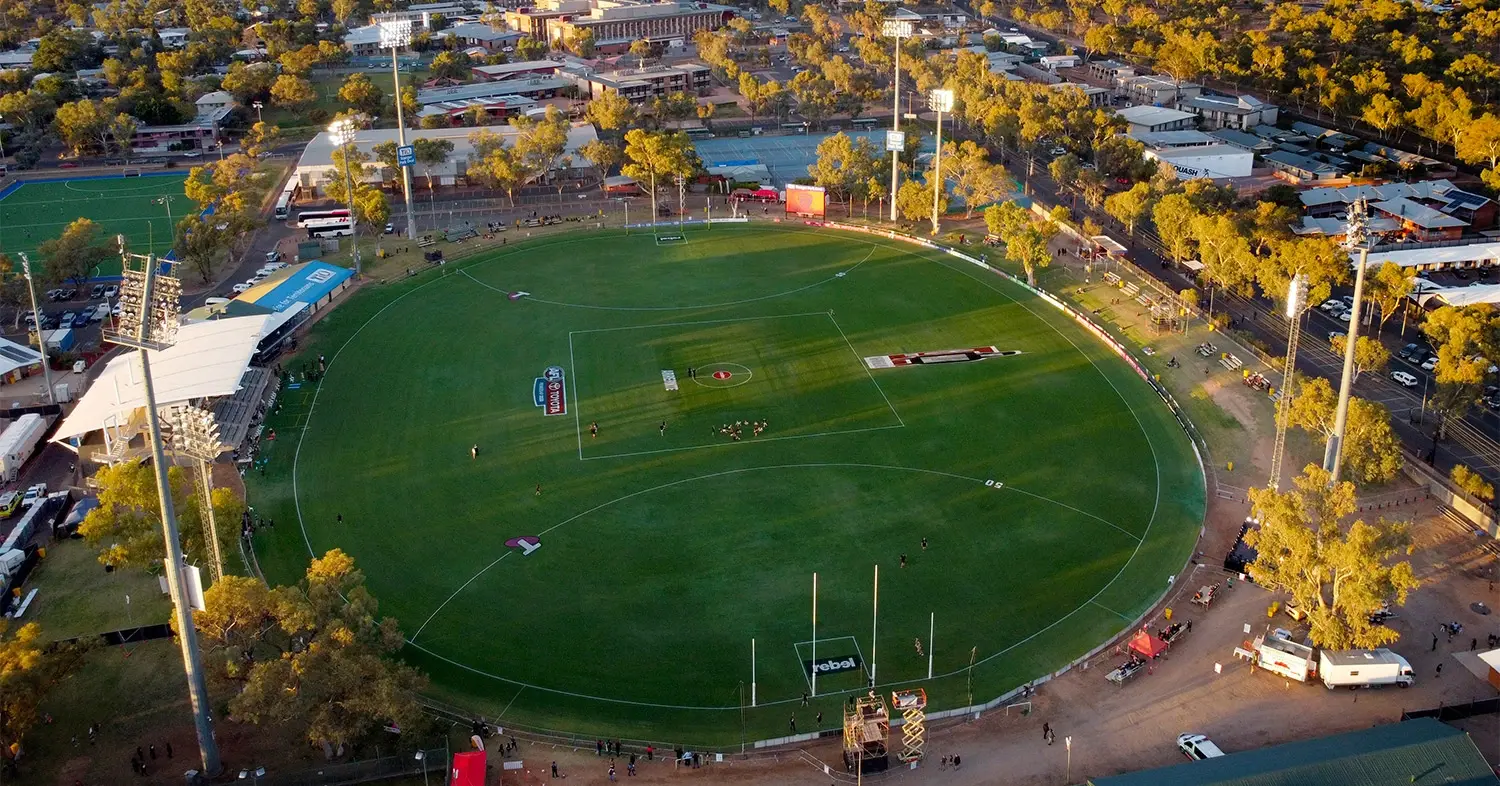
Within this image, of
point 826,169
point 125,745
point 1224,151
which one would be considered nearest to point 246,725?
point 125,745

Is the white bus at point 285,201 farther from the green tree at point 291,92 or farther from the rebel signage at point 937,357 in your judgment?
the rebel signage at point 937,357

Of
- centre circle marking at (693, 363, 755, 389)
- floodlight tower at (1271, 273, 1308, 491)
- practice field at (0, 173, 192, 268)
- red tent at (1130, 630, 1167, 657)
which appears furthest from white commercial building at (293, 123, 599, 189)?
red tent at (1130, 630, 1167, 657)

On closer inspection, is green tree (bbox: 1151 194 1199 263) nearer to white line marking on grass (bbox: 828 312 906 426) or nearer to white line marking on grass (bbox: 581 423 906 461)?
white line marking on grass (bbox: 828 312 906 426)

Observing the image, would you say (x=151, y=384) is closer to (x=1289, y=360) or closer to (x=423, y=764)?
(x=423, y=764)

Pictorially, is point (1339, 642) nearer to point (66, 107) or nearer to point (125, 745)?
point (125, 745)

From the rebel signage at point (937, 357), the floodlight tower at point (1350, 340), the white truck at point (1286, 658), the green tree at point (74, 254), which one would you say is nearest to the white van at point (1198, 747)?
the white truck at point (1286, 658)

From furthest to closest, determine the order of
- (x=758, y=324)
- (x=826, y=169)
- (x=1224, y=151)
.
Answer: (x=1224, y=151) < (x=826, y=169) < (x=758, y=324)

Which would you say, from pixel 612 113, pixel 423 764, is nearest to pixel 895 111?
pixel 612 113
